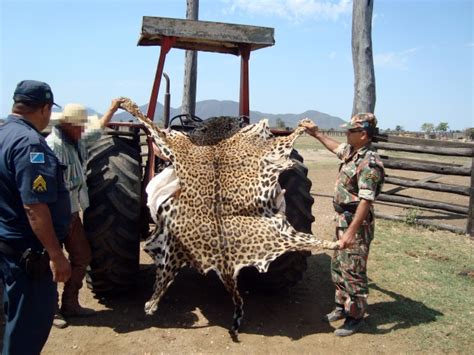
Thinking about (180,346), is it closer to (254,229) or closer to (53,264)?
(254,229)

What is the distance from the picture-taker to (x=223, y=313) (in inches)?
159

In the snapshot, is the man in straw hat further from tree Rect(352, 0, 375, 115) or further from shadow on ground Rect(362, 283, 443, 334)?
tree Rect(352, 0, 375, 115)

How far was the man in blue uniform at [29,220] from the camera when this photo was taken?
7.84 ft

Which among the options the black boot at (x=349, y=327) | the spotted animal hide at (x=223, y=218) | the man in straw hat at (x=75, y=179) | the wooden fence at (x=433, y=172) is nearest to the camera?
the spotted animal hide at (x=223, y=218)

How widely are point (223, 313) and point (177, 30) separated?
2673mm

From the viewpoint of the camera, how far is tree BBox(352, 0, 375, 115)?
829 cm

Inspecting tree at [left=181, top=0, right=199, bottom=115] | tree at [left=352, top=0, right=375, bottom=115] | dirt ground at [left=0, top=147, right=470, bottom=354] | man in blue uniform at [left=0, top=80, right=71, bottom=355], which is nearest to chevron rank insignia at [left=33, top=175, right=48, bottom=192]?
man in blue uniform at [left=0, top=80, right=71, bottom=355]

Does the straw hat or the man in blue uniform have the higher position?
the straw hat

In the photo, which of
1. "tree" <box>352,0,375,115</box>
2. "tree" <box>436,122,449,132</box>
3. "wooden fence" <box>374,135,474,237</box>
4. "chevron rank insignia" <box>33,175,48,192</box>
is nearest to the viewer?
"chevron rank insignia" <box>33,175,48,192</box>

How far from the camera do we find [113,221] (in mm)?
3734

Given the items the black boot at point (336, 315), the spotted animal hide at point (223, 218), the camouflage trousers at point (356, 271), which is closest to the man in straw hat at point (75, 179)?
the spotted animal hide at point (223, 218)

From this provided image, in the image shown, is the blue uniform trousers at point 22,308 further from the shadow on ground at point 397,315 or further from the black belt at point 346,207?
the shadow on ground at point 397,315

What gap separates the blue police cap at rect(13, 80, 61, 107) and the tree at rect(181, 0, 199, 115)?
310 inches

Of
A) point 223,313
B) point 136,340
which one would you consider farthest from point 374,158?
point 136,340
